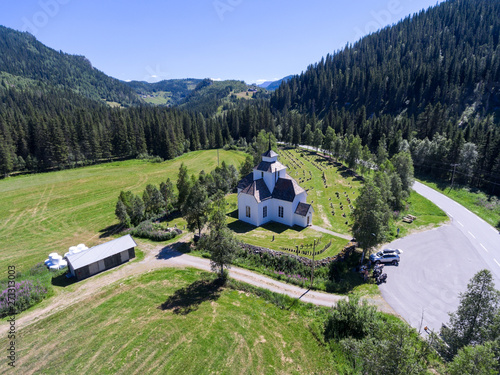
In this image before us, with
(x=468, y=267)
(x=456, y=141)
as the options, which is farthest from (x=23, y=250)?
(x=456, y=141)

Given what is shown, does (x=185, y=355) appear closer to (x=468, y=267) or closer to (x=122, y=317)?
(x=122, y=317)

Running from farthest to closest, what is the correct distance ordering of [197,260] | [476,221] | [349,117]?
1. [349,117]
2. [476,221]
3. [197,260]

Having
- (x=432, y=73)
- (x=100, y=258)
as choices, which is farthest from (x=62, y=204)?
(x=432, y=73)

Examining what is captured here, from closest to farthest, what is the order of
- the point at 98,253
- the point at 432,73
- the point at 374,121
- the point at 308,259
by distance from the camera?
1. the point at 98,253
2. the point at 308,259
3. the point at 374,121
4. the point at 432,73

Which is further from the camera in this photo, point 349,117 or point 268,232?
point 349,117

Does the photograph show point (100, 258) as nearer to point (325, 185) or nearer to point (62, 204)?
point (62, 204)

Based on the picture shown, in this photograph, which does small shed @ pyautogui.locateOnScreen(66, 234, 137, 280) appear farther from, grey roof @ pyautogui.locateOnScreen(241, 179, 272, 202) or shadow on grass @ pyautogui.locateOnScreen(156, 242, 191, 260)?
grey roof @ pyautogui.locateOnScreen(241, 179, 272, 202)
